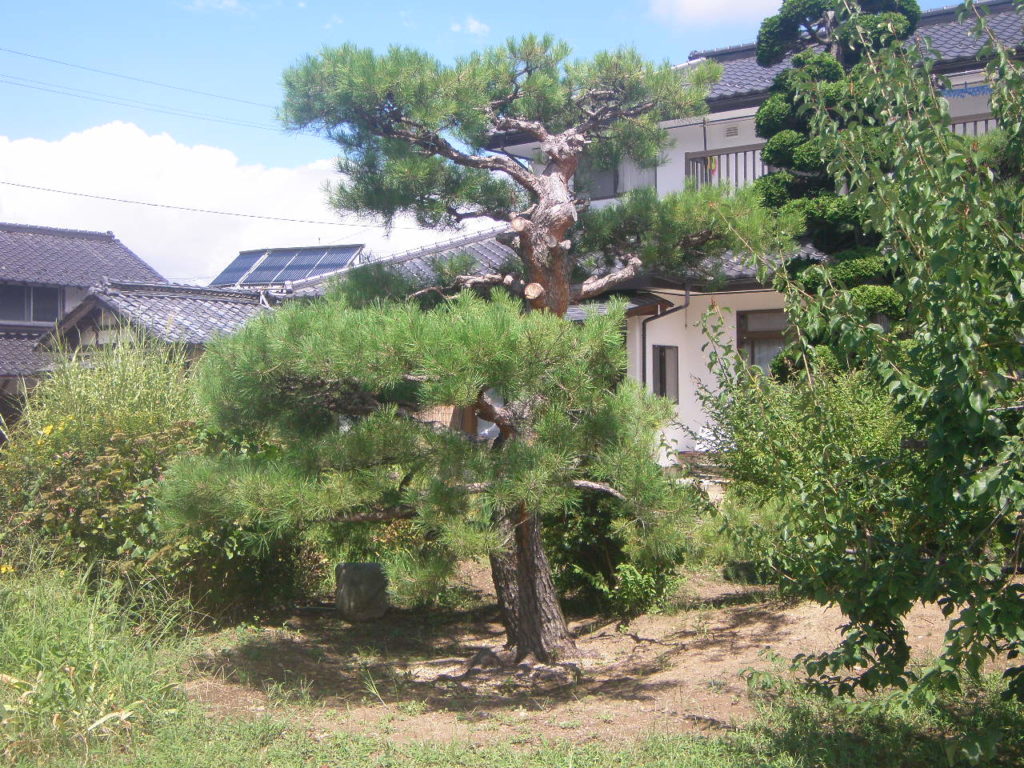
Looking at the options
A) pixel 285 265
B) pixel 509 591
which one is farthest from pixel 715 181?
pixel 285 265

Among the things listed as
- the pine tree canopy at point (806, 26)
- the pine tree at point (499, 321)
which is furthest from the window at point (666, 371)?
the pine tree at point (499, 321)

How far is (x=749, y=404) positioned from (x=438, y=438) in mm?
1698

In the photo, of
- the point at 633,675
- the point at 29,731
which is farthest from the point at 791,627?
the point at 29,731

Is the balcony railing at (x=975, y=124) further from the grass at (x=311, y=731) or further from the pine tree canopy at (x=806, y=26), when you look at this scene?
the grass at (x=311, y=731)

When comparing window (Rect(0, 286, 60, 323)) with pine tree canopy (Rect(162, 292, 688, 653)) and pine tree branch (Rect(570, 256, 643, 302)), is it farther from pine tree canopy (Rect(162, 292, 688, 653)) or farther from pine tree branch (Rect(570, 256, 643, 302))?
pine tree branch (Rect(570, 256, 643, 302))

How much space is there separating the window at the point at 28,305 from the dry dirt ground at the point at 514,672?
50.4 feet

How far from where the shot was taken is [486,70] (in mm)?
5879

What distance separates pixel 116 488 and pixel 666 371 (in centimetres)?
756

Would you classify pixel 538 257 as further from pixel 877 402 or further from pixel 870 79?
pixel 870 79

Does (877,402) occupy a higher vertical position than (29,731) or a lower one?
higher

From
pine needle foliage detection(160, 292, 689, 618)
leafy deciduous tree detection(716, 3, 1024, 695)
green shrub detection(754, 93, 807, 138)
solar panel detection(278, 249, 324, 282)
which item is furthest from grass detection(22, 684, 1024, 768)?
solar panel detection(278, 249, 324, 282)

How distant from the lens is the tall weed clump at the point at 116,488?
6.79m

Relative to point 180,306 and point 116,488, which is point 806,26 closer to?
point 116,488

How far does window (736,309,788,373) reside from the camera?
1208 centimetres
